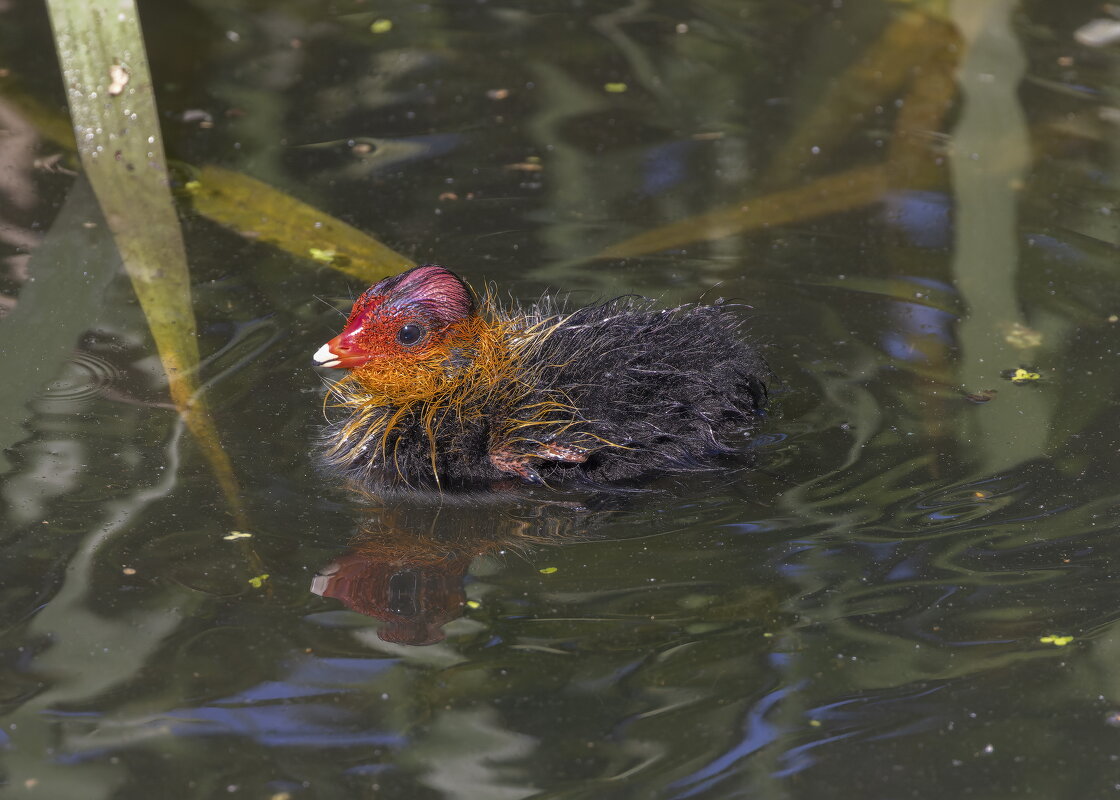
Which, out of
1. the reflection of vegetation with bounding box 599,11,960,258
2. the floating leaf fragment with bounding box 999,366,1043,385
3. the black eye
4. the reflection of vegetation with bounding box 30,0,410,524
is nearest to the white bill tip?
the black eye

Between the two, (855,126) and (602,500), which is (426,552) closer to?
(602,500)

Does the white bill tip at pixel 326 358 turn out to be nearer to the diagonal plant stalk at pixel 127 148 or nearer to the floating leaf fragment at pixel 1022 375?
the diagonal plant stalk at pixel 127 148

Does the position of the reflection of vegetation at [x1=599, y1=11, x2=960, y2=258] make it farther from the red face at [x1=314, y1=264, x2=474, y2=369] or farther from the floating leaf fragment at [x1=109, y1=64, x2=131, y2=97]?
the floating leaf fragment at [x1=109, y1=64, x2=131, y2=97]

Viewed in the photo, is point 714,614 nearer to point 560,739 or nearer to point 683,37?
point 560,739

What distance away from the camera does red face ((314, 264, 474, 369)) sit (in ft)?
13.9

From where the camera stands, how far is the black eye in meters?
4.25

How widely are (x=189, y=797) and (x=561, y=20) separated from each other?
18.3 feet

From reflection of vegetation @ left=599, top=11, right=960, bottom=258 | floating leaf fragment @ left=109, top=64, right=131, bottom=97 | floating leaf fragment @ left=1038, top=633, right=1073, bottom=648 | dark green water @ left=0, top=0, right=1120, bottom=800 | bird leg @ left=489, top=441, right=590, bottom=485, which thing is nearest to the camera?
dark green water @ left=0, top=0, right=1120, bottom=800

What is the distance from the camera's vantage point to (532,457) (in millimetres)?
4133

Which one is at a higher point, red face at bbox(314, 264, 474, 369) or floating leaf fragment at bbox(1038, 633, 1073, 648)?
red face at bbox(314, 264, 474, 369)

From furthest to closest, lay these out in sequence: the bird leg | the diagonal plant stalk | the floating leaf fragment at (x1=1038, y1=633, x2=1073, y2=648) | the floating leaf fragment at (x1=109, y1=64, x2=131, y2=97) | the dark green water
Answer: the floating leaf fragment at (x1=109, y1=64, x2=131, y2=97)
the diagonal plant stalk
the bird leg
the floating leaf fragment at (x1=1038, y1=633, x2=1073, y2=648)
the dark green water

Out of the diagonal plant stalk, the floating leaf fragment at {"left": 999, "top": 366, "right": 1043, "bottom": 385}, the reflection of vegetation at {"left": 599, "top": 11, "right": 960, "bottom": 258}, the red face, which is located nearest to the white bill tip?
the red face

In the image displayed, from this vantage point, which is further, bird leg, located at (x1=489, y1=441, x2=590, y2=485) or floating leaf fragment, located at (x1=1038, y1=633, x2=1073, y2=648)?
bird leg, located at (x1=489, y1=441, x2=590, y2=485)

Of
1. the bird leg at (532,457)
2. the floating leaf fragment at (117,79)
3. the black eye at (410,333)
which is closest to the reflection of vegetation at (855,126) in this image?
the black eye at (410,333)
